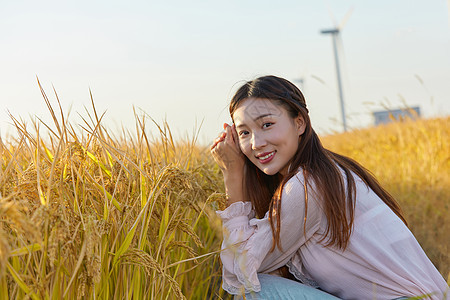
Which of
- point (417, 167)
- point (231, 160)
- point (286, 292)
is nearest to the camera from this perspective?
point (286, 292)

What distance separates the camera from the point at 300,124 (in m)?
2.25

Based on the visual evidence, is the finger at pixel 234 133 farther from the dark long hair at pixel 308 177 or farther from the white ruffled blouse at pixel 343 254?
the white ruffled blouse at pixel 343 254

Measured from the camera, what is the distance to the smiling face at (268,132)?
2.18 m

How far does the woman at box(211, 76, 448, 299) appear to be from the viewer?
196 cm

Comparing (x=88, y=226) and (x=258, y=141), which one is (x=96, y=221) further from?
(x=258, y=141)

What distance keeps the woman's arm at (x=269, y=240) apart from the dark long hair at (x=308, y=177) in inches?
1.1

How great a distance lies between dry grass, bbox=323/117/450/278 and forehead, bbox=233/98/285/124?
70.8 inches

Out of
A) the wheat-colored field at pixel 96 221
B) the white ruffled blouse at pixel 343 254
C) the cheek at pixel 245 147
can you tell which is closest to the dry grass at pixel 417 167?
the white ruffled blouse at pixel 343 254

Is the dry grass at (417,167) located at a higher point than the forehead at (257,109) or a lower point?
lower

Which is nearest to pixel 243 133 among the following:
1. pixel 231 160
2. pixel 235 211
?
pixel 231 160

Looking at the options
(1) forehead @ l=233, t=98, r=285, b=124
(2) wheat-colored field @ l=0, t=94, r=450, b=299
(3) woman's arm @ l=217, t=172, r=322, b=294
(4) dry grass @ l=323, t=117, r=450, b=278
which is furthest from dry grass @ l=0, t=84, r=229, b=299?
(4) dry grass @ l=323, t=117, r=450, b=278

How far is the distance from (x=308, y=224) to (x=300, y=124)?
18.6 inches

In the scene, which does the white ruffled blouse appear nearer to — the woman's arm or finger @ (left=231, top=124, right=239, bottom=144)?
the woman's arm

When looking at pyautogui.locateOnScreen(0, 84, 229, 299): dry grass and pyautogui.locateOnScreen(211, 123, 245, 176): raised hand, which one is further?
pyautogui.locateOnScreen(211, 123, 245, 176): raised hand
